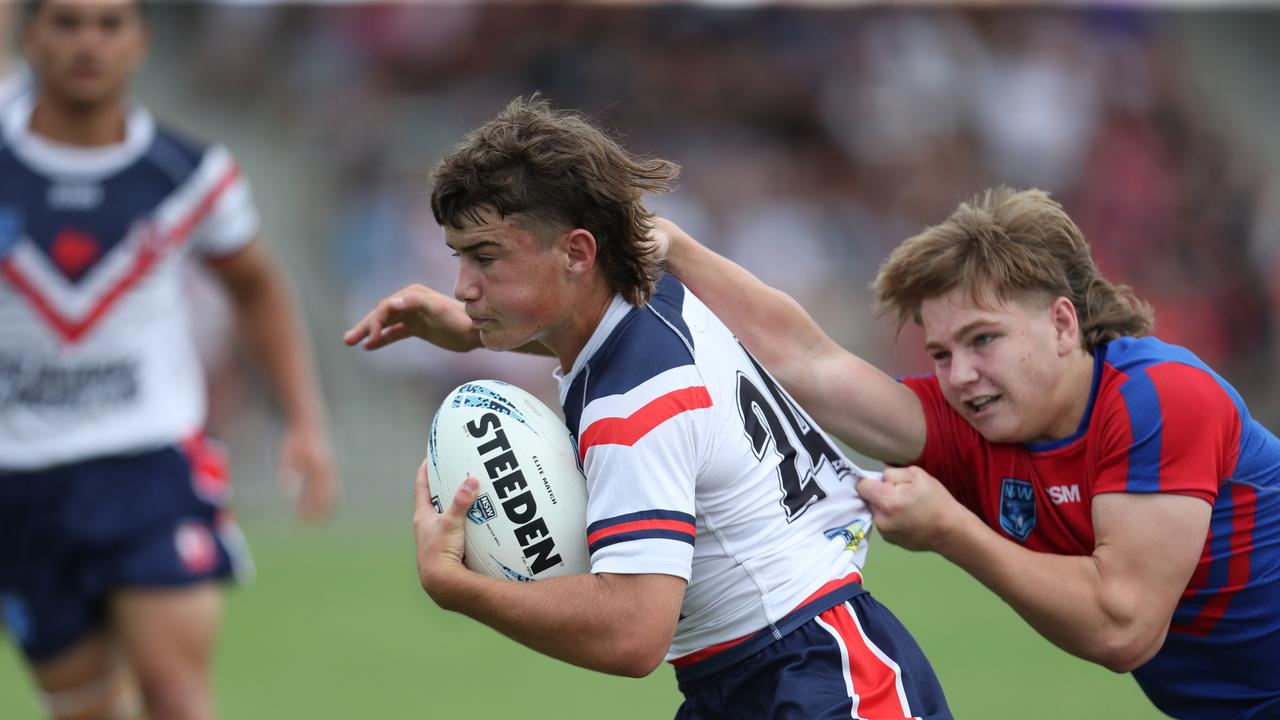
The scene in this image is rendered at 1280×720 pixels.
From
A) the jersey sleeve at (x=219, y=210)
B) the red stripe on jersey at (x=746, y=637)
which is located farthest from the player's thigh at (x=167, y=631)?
the red stripe on jersey at (x=746, y=637)

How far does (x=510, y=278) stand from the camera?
3609mm

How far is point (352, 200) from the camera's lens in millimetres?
16766

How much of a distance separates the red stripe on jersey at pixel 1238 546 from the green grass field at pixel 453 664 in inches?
138

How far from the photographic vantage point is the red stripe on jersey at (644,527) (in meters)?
3.38

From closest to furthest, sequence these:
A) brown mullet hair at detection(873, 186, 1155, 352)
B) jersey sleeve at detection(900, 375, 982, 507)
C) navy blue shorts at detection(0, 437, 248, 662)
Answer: brown mullet hair at detection(873, 186, 1155, 352), jersey sleeve at detection(900, 375, 982, 507), navy blue shorts at detection(0, 437, 248, 662)

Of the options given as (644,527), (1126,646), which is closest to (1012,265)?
(1126,646)

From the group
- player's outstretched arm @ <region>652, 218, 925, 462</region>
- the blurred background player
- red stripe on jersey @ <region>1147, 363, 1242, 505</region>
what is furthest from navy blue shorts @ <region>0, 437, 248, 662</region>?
red stripe on jersey @ <region>1147, 363, 1242, 505</region>

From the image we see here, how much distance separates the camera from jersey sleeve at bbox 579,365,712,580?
11.1ft

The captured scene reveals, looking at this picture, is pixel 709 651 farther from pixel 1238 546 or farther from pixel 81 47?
pixel 81 47

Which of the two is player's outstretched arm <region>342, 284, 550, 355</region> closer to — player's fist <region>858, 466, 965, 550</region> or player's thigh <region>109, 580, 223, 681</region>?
player's fist <region>858, 466, 965, 550</region>

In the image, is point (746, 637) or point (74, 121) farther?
point (74, 121)

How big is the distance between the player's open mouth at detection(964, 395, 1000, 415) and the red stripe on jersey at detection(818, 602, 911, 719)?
63 cm

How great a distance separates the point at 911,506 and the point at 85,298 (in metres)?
3.17

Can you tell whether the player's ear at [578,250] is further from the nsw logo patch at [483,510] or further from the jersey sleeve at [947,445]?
the jersey sleeve at [947,445]
